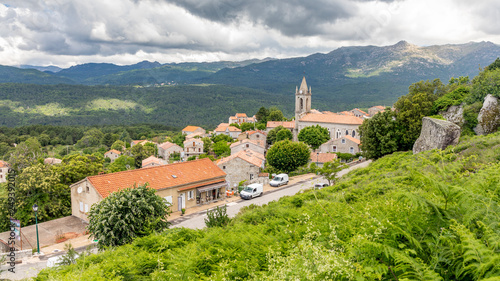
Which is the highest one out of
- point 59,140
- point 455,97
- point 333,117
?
point 455,97

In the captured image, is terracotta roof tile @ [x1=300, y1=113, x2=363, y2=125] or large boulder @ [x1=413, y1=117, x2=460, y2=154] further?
terracotta roof tile @ [x1=300, y1=113, x2=363, y2=125]

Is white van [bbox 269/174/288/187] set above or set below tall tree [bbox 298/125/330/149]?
Result: below

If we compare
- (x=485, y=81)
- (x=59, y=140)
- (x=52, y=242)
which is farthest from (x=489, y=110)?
(x=59, y=140)

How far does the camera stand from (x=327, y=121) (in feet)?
231

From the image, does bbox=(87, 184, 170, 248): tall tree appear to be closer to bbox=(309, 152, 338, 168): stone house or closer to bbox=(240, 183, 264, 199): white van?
bbox=(240, 183, 264, 199): white van

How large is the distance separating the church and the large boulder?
46.7 metres

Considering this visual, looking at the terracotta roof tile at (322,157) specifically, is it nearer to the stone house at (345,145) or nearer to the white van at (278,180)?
the stone house at (345,145)

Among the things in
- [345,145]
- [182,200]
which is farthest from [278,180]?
[345,145]

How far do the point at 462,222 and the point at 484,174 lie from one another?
2.39 metres

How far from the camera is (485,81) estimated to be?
23.1m

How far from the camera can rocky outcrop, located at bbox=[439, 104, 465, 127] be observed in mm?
23487

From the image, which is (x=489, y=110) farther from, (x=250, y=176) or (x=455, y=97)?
(x=250, y=176)

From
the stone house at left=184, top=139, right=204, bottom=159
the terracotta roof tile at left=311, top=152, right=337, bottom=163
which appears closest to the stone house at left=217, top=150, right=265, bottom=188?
the terracotta roof tile at left=311, top=152, right=337, bottom=163

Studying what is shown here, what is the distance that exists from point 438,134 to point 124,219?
65.3 feet
